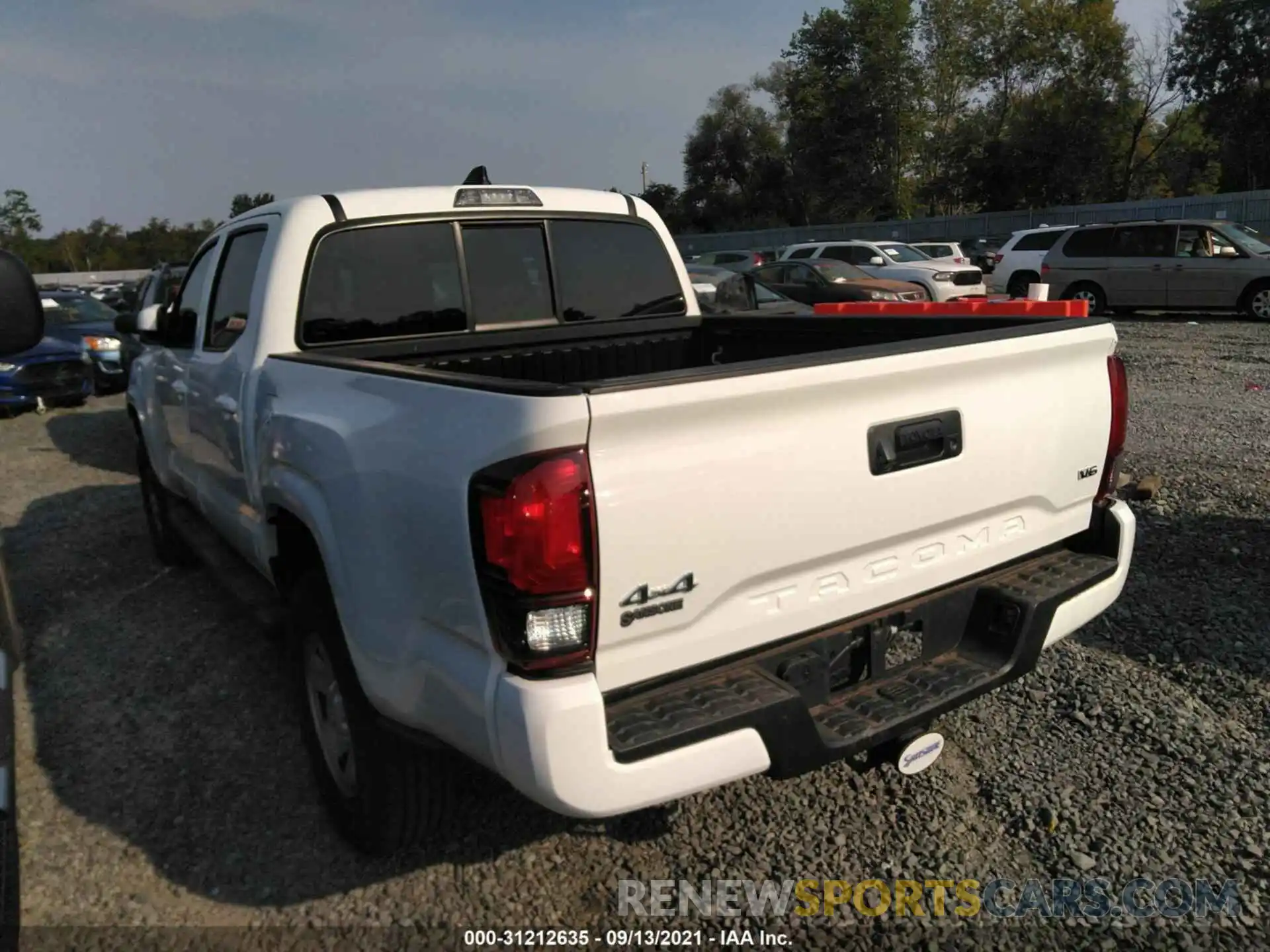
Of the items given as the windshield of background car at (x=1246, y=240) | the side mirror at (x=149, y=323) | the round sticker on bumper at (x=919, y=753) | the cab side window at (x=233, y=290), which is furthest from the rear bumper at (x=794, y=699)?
the windshield of background car at (x=1246, y=240)

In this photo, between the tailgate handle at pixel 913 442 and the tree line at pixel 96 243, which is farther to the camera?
the tree line at pixel 96 243

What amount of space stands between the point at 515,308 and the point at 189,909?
2.46 metres

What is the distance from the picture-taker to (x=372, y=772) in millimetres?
2707

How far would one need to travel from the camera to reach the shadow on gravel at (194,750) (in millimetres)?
2992

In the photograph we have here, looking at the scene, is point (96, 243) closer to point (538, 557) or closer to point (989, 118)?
point (989, 118)

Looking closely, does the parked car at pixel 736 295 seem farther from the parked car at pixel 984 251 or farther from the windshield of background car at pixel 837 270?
the parked car at pixel 984 251

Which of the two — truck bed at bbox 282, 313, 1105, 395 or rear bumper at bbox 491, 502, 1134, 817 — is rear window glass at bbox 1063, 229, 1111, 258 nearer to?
truck bed at bbox 282, 313, 1105, 395

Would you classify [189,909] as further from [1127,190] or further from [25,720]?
[1127,190]

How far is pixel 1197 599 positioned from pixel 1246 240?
47.6 feet

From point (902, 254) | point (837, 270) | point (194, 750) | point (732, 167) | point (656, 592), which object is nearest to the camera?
point (656, 592)

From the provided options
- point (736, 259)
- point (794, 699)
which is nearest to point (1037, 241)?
point (736, 259)

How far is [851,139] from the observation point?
171 ft

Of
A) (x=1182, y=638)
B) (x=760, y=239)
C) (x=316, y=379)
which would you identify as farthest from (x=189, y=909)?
(x=760, y=239)

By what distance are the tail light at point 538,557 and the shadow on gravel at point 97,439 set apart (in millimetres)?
8141
